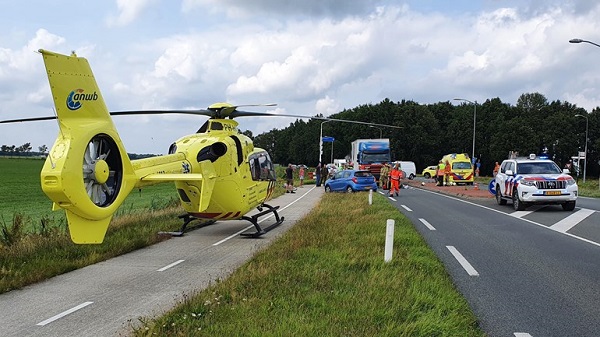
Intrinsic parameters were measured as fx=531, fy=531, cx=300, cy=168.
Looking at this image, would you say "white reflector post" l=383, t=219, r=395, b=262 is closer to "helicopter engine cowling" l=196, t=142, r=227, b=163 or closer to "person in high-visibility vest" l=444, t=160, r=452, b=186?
"helicopter engine cowling" l=196, t=142, r=227, b=163

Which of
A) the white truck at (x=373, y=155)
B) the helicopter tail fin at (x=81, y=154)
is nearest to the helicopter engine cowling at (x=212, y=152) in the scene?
the helicopter tail fin at (x=81, y=154)

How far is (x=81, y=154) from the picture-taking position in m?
7.73

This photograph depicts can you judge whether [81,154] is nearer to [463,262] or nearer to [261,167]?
[463,262]

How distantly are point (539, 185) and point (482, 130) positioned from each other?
71.5 m

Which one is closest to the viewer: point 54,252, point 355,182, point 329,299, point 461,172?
point 329,299

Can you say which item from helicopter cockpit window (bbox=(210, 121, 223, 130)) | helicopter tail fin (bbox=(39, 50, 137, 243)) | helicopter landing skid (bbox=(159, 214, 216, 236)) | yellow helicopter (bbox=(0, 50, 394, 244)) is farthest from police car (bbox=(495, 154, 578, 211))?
helicopter tail fin (bbox=(39, 50, 137, 243))

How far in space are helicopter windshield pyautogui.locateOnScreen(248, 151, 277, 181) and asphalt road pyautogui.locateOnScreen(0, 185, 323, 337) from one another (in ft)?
8.86

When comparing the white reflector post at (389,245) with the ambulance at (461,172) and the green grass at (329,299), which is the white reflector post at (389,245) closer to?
the green grass at (329,299)

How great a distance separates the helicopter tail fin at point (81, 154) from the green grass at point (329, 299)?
7.04ft

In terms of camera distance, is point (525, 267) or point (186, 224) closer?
point (525, 267)

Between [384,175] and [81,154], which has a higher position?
[81,154]

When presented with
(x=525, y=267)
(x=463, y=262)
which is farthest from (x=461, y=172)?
(x=525, y=267)

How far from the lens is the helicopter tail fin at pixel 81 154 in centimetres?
743

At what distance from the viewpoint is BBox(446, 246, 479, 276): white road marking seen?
8680 mm
